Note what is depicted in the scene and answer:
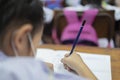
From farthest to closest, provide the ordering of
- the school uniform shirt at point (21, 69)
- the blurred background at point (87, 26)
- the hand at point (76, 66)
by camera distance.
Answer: the blurred background at point (87, 26) → the hand at point (76, 66) → the school uniform shirt at point (21, 69)

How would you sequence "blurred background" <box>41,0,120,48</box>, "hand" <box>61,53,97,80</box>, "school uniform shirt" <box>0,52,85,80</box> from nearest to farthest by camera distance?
1. "school uniform shirt" <box>0,52,85,80</box>
2. "hand" <box>61,53,97,80</box>
3. "blurred background" <box>41,0,120,48</box>

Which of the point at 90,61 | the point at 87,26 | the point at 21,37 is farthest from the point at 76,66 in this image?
the point at 87,26

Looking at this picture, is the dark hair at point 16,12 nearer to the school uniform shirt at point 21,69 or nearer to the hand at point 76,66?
the school uniform shirt at point 21,69

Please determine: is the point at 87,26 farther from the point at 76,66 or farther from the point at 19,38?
the point at 19,38

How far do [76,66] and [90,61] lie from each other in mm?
150

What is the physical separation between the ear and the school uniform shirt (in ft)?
0.09

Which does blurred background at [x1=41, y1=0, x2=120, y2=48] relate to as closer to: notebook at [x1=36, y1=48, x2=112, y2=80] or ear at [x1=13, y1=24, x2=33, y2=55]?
notebook at [x1=36, y1=48, x2=112, y2=80]

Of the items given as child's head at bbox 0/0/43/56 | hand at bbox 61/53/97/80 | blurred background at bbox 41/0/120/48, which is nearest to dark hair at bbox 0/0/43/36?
child's head at bbox 0/0/43/56

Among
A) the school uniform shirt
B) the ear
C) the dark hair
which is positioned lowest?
the school uniform shirt

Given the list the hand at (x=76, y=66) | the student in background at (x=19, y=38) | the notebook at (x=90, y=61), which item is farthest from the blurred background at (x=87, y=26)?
the student in background at (x=19, y=38)

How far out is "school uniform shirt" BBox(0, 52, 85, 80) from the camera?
1.99 feet

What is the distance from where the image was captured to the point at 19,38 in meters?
0.63

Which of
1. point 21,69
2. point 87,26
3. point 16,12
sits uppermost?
point 16,12

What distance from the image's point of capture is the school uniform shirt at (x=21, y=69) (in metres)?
0.61
